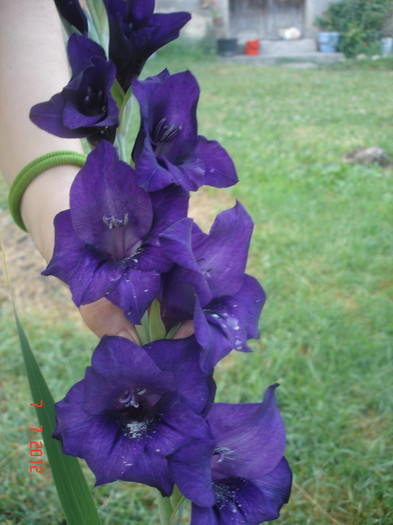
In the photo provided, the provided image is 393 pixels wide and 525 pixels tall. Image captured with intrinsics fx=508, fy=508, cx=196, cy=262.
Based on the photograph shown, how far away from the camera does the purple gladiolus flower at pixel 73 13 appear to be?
1.73 feet

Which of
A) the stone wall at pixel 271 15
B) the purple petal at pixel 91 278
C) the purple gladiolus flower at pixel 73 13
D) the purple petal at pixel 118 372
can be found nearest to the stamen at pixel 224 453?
the purple petal at pixel 118 372

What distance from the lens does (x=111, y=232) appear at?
1.66ft

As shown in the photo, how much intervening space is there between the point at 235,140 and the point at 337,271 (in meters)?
1.45

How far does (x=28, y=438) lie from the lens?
131 cm

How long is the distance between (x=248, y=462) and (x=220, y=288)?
20 centimetres

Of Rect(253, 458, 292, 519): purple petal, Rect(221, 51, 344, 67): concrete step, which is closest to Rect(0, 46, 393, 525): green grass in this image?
Rect(221, 51, 344, 67): concrete step

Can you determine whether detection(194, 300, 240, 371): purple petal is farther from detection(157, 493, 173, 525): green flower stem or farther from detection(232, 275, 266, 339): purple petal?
detection(157, 493, 173, 525): green flower stem

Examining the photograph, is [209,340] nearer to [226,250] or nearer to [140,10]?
[226,250]

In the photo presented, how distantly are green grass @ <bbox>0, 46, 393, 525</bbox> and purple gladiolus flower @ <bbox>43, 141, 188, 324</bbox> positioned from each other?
691mm

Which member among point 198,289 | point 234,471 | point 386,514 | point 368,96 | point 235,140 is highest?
point 198,289

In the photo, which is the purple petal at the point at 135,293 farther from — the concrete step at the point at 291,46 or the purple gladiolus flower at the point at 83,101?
the concrete step at the point at 291,46

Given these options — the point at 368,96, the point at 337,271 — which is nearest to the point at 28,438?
the point at 337,271

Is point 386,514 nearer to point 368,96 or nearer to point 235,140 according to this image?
point 368,96

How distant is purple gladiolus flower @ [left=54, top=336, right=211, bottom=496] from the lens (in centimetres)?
46
